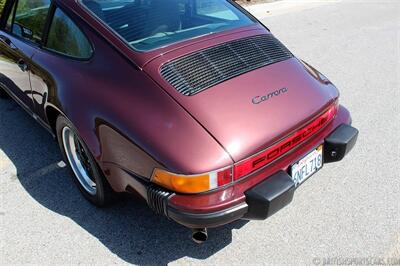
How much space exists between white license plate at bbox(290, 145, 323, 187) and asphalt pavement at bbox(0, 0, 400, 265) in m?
0.43

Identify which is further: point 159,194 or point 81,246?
point 81,246

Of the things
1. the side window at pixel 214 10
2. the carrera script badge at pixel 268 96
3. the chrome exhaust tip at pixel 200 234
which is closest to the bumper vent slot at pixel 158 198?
the chrome exhaust tip at pixel 200 234

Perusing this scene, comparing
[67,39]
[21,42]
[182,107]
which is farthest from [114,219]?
[21,42]

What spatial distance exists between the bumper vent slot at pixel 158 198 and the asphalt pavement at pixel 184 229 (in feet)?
1.66

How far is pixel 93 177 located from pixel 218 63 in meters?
1.22

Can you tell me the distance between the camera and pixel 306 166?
246 centimetres

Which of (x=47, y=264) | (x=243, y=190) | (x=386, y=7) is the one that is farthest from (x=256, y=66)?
(x=386, y=7)

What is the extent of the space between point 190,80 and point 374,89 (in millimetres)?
3442

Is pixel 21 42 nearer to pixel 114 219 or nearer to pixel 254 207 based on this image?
pixel 114 219

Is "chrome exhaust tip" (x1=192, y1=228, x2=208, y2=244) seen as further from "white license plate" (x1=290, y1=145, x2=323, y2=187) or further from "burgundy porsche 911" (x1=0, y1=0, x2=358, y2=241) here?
"white license plate" (x1=290, y1=145, x2=323, y2=187)

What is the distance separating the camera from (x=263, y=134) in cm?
221

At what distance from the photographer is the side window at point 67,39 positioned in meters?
2.63

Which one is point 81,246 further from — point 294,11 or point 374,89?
point 294,11

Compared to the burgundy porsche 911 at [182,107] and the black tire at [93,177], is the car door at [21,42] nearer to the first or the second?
the burgundy porsche 911 at [182,107]
